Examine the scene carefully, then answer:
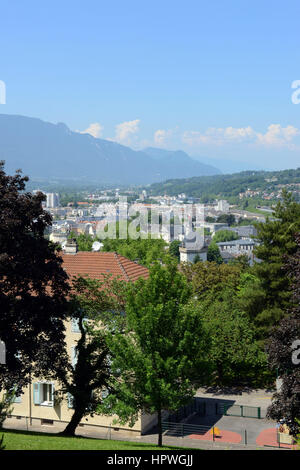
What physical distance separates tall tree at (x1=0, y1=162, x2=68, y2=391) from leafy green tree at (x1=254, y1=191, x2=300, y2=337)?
57.3ft

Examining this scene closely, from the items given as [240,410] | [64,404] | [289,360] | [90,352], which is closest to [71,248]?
[64,404]

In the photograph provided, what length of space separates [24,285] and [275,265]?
19359 mm

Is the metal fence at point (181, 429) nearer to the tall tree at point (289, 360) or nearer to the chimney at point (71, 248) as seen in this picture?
the tall tree at point (289, 360)

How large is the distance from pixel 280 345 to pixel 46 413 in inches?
600

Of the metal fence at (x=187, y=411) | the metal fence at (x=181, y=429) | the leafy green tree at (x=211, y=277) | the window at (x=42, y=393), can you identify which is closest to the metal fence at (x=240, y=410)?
the metal fence at (x=187, y=411)

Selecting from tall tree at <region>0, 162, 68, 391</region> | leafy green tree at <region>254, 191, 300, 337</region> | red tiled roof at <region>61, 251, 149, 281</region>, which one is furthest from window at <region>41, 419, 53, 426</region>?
leafy green tree at <region>254, 191, 300, 337</region>

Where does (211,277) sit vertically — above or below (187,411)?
above

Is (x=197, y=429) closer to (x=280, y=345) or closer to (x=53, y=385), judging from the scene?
(x=53, y=385)

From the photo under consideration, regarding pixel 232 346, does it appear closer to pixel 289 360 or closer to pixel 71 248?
pixel 71 248

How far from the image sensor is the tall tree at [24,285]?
20.6 metres

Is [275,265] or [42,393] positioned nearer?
[42,393]

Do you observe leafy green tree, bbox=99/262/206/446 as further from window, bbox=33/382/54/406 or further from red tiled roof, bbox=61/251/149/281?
window, bbox=33/382/54/406

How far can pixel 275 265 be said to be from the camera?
3556cm
